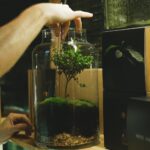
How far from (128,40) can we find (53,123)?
1.06ft

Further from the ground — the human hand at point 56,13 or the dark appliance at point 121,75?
the human hand at point 56,13

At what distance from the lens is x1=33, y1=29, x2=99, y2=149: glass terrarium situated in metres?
0.89

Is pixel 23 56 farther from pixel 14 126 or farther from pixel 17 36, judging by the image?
pixel 17 36

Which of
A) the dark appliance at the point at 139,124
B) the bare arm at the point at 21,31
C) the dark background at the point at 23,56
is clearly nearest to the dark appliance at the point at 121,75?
the dark appliance at the point at 139,124

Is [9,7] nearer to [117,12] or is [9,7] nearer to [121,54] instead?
[117,12]

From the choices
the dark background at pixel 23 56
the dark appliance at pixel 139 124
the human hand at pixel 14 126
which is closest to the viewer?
the dark appliance at pixel 139 124

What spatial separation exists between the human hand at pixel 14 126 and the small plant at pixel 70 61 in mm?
259

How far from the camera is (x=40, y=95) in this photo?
98cm

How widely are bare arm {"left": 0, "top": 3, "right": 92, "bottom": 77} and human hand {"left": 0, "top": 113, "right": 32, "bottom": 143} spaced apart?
382mm

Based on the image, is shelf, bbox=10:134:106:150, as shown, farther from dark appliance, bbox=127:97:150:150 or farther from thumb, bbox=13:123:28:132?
dark appliance, bbox=127:97:150:150

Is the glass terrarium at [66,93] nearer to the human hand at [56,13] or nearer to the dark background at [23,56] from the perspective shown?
the human hand at [56,13]

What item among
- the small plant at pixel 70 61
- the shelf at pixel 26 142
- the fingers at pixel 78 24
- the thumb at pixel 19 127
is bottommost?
the shelf at pixel 26 142

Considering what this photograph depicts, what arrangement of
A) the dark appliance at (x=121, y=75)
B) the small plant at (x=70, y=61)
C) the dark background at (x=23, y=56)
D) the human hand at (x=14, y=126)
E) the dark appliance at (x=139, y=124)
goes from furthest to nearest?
1. the dark background at (x=23, y=56)
2. the human hand at (x=14, y=126)
3. the small plant at (x=70, y=61)
4. the dark appliance at (x=121, y=75)
5. the dark appliance at (x=139, y=124)

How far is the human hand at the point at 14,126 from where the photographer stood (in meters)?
1.03
